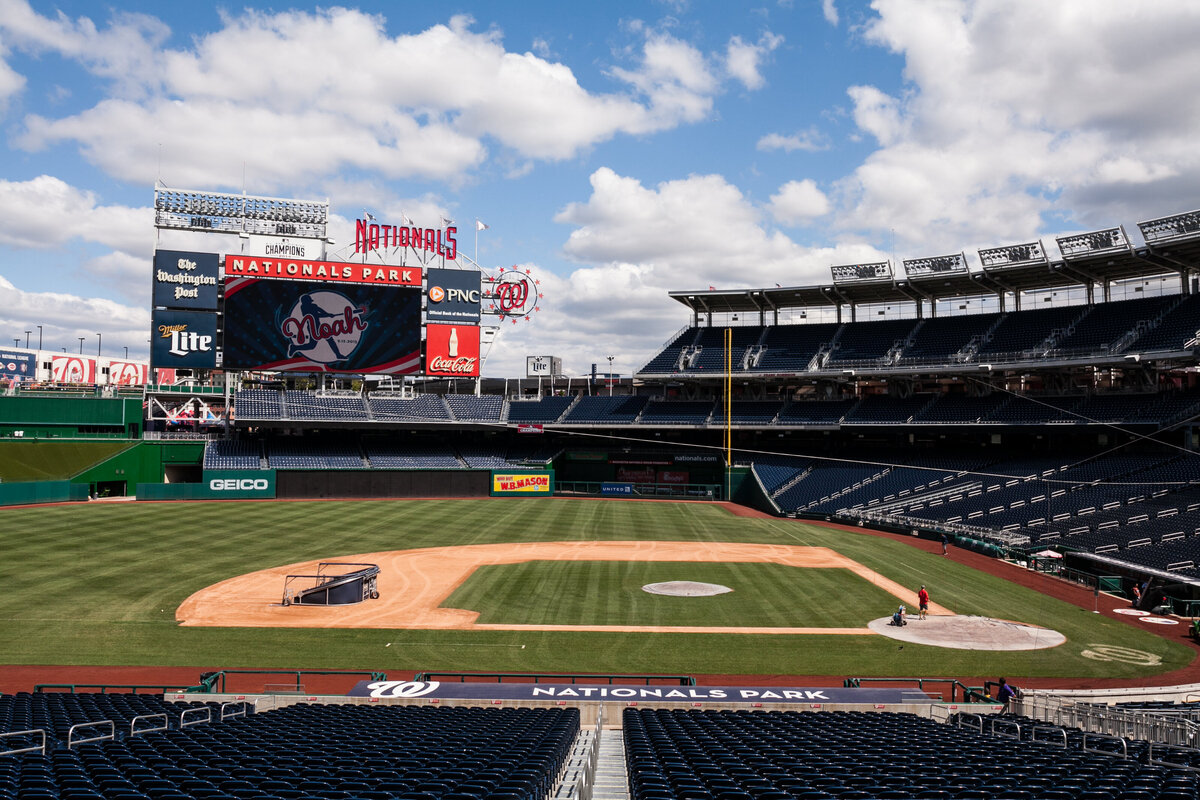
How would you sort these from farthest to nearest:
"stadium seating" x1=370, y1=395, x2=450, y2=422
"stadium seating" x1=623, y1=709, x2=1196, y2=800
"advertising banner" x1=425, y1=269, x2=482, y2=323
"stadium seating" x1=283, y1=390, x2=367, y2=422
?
1. "stadium seating" x1=370, y1=395, x2=450, y2=422
2. "advertising banner" x1=425, y1=269, x2=482, y2=323
3. "stadium seating" x1=283, y1=390, x2=367, y2=422
4. "stadium seating" x1=623, y1=709, x2=1196, y2=800

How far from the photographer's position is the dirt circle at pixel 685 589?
29.0 metres

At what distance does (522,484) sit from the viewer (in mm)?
64188

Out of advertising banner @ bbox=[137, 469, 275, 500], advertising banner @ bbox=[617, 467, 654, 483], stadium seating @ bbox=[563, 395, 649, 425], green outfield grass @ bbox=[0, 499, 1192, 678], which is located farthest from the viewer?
advertising banner @ bbox=[617, 467, 654, 483]

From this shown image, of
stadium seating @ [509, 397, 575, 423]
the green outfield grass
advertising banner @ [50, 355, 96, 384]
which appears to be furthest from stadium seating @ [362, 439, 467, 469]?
advertising banner @ [50, 355, 96, 384]

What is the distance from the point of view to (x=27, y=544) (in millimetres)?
35781

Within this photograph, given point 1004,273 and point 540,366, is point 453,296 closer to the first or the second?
point 540,366

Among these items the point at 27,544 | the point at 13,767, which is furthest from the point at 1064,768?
the point at 27,544

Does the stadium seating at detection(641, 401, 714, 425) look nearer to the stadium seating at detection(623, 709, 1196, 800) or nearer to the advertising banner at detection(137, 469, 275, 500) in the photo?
the advertising banner at detection(137, 469, 275, 500)

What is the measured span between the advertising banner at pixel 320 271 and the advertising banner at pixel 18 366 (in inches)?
2595

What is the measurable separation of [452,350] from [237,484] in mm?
20224

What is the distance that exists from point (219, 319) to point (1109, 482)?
209 feet

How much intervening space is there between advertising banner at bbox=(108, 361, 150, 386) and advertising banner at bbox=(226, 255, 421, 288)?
65177 millimetres

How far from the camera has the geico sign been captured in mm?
56750

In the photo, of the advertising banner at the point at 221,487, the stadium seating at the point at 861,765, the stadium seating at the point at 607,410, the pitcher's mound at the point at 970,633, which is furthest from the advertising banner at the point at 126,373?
the stadium seating at the point at 861,765
